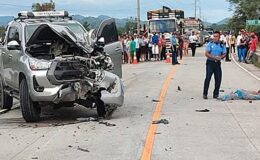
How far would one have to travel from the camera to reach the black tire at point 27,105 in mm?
10711

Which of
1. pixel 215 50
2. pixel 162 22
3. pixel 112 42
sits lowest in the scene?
pixel 162 22

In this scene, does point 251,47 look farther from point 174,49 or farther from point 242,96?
point 242,96

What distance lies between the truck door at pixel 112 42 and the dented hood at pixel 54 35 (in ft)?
5.10

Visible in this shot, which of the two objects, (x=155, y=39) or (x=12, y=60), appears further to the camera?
(x=155, y=39)

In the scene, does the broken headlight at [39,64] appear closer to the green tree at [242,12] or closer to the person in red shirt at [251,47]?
the person in red shirt at [251,47]

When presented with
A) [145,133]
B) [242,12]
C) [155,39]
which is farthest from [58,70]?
[242,12]

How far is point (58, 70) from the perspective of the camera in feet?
34.4

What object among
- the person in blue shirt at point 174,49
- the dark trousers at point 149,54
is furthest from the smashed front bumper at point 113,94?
the dark trousers at point 149,54

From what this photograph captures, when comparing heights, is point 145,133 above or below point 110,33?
below

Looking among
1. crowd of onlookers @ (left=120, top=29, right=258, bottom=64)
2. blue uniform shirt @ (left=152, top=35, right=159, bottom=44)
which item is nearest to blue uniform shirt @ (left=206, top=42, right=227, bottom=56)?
crowd of onlookers @ (left=120, top=29, right=258, bottom=64)

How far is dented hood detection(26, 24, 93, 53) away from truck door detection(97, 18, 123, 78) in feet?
5.10

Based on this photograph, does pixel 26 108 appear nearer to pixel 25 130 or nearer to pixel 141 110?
pixel 25 130

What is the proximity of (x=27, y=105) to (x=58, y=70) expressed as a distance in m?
0.95

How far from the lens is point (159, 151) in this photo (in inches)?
314
